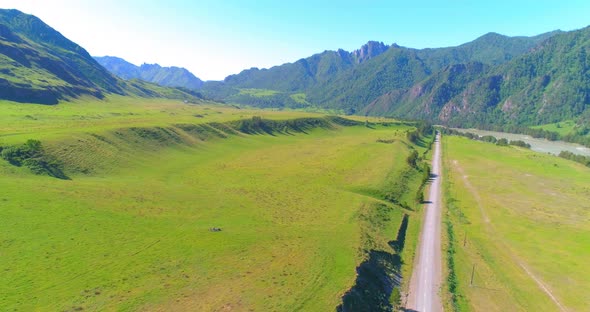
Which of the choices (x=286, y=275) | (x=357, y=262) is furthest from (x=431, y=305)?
(x=286, y=275)

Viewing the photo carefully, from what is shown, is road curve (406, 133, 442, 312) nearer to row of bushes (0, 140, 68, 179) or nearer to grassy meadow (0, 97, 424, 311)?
grassy meadow (0, 97, 424, 311)

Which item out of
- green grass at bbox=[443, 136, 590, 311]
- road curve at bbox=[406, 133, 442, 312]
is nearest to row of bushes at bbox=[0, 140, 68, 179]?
road curve at bbox=[406, 133, 442, 312]

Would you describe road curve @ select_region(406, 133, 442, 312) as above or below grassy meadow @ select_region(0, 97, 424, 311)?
below

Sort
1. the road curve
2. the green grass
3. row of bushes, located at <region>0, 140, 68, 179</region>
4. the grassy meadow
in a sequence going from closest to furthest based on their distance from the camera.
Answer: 1. the grassy meadow
2. the road curve
3. the green grass
4. row of bushes, located at <region>0, 140, 68, 179</region>

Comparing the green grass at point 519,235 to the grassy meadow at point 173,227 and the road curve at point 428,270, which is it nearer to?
the road curve at point 428,270

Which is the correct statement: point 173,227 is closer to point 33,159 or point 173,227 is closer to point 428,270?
point 428,270

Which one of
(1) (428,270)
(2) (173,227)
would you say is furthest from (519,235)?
(2) (173,227)
